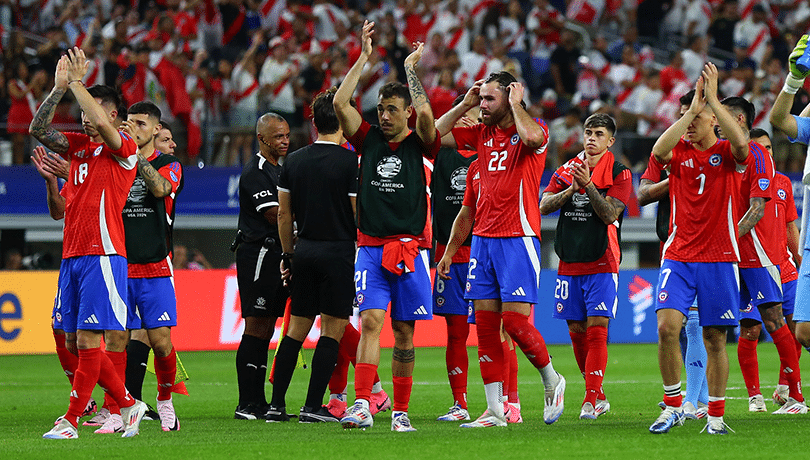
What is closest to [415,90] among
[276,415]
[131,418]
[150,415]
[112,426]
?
[276,415]

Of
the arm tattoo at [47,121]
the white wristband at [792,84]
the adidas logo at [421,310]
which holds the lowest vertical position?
the adidas logo at [421,310]

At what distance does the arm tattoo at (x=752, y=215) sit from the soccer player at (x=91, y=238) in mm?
4481

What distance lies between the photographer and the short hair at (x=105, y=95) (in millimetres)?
8117

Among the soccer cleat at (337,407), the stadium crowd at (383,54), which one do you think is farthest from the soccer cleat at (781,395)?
the stadium crowd at (383,54)

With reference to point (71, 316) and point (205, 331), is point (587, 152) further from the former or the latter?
point (205, 331)

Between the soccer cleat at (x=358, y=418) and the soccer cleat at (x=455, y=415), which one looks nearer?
the soccer cleat at (x=358, y=418)

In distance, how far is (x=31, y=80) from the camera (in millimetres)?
19438

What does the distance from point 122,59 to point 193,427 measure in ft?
38.9

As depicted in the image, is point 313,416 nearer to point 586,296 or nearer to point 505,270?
point 505,270

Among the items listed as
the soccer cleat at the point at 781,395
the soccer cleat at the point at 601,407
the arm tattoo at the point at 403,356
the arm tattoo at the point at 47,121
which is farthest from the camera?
the soccer cleat at the point at 781,395

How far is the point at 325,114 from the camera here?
8812mm

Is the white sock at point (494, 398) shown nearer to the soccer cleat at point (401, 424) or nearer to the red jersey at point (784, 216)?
the soccer cleat at point (401, 424)

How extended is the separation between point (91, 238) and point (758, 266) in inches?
205

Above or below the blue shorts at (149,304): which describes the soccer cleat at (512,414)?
below
